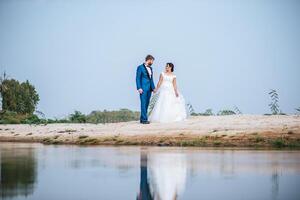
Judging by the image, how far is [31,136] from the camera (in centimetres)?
2367

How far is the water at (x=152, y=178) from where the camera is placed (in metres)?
7.28

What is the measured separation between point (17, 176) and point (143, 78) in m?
13.7

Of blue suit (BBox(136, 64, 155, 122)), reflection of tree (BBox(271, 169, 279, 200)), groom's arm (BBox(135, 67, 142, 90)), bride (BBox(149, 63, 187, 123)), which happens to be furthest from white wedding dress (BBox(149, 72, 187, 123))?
reflection of tree (BBox(271, 169, 279, 200))

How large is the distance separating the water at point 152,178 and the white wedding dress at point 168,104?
9798 mm

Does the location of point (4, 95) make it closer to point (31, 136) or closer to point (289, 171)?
point (31, 136)

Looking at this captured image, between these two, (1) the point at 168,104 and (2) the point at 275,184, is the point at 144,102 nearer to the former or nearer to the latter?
(1) the point at 168,104

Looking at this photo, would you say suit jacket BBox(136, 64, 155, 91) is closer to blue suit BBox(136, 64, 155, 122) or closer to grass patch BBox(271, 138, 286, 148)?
blue suit BBox(136, 64, 155, 122)

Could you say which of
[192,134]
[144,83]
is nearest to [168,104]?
[144,83]

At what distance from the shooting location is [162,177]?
9086 mm

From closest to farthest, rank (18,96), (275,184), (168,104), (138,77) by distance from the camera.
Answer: (275,184) → (138,77) → (168,104) → (18,96)

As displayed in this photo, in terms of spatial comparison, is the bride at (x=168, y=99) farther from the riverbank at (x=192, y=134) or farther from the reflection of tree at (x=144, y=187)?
the reflection of tree at (x=144, y=187)

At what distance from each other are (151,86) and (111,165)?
38.2ft

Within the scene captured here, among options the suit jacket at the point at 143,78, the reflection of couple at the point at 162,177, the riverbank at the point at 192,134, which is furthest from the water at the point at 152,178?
the suit jacket at the point at 143,78

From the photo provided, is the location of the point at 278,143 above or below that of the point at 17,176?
above
